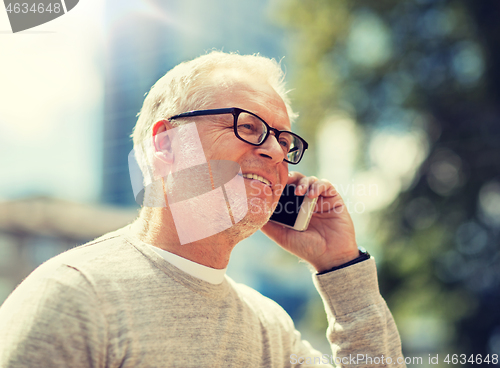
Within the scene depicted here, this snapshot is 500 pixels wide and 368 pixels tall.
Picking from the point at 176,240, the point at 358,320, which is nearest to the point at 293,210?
the point at 358,320

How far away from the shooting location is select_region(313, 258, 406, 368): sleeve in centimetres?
156

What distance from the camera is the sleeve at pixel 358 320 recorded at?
5.12 ft

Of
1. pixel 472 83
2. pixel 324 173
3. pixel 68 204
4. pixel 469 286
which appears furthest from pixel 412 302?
pixel 68 204

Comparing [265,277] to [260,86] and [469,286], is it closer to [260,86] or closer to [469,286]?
[469,286]

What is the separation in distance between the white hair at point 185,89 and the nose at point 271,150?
29 cm

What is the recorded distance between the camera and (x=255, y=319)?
1532 millimetres

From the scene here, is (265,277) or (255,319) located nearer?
(255,319)

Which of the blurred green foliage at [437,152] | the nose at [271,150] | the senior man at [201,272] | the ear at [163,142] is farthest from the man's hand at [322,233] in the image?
the blurred green foliage at [437,152]

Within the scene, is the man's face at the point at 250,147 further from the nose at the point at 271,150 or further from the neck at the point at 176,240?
the neck at the point at 176,240

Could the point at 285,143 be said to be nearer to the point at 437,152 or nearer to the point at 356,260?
the point at 356,260

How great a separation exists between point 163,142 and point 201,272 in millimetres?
577

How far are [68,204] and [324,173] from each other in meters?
12.6

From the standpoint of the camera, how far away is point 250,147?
1510 millimetres

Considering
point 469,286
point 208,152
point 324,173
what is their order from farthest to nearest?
1. point 324,173
2. point 469,286
3. point 208,152
